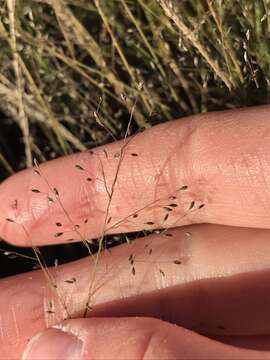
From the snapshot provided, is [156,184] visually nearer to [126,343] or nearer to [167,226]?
[167,226]

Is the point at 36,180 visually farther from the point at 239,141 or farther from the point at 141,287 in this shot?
the point at 239,141

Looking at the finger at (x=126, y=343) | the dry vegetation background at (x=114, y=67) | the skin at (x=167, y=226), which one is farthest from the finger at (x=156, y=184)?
the finger at (x=126, y=343)

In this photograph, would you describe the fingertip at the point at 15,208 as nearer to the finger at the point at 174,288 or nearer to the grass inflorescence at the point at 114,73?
the grass inflorescence at the point at 114,73

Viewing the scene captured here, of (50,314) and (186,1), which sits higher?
(186,1)

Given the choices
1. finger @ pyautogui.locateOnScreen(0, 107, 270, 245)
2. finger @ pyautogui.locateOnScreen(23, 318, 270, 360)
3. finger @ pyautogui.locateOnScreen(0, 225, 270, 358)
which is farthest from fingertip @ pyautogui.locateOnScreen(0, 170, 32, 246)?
finger @ pyautogui.locateOnScreen(23, 318, 270, 360)

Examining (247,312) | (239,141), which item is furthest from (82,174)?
(247,312)

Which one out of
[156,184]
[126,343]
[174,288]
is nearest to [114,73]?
[156,184]
